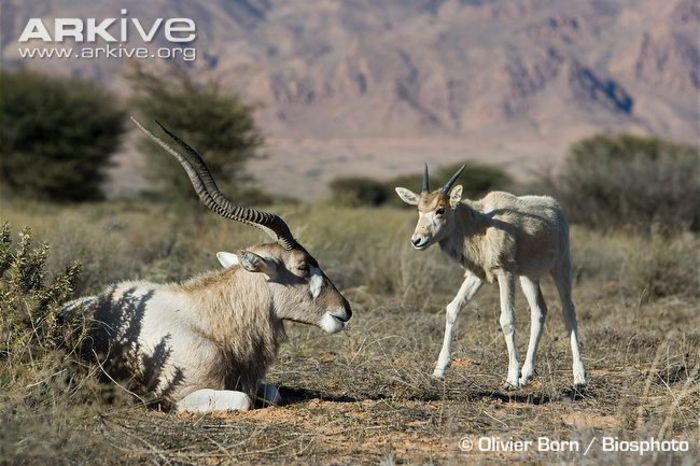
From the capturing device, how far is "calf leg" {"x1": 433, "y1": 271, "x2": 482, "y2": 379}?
24.6 feet

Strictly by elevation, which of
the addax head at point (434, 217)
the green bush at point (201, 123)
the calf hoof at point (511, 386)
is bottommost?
the calf hoof at point (511, 386)

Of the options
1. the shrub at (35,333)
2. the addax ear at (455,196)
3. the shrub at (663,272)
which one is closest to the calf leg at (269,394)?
the shrub at (35,333)

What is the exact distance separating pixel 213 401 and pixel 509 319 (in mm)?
2527

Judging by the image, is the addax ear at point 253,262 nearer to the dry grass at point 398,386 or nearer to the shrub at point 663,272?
the dry grass at point 398,386

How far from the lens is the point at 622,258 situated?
15938 mm

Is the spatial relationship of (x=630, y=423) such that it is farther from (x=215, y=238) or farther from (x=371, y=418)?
(x=215, y=238)

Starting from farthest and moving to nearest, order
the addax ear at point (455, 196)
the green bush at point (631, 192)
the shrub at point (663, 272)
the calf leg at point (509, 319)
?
the green bush at point (631, 192) < the shrub at point (663, 272) < the addax ear at point (455, 196) < the calf leg at point (509, 319)

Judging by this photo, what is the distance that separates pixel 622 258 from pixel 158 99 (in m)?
12.3

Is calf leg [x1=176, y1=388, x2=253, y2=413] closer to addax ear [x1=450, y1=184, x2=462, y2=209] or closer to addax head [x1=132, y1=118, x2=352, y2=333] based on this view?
addax head [x1=132, y1=118, x2=352, y2=333]

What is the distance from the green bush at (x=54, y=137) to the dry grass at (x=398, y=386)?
669 inches

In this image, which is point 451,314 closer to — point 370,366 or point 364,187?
point 370,366

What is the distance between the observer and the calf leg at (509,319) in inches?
292

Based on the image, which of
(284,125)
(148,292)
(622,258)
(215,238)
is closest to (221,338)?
(148,292)

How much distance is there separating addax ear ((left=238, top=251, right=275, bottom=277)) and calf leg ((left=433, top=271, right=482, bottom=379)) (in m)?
1.68
